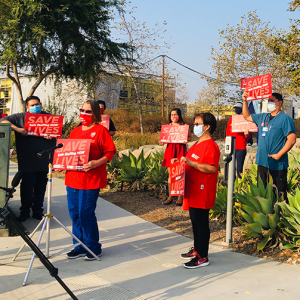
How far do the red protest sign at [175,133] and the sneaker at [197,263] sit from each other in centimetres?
313

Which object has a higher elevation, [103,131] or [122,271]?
[103,131]

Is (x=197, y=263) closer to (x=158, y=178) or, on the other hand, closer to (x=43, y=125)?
(x=43, y=125)

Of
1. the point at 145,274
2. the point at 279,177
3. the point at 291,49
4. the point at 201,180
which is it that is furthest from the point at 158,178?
the point at 291,49

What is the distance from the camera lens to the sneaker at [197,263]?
439 centimetres

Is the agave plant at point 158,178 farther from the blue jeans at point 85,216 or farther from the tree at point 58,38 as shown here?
the tree at point 58,38

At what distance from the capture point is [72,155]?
14.9 ft

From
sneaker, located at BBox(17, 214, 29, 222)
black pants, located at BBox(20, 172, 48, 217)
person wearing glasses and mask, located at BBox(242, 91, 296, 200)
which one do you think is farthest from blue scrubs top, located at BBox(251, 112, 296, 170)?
sneaker, located at BBox(17, 214, 29, 222)

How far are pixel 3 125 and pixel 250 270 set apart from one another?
3993mm

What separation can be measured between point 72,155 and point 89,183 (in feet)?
1.35

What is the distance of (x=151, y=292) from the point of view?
3689 millimetres

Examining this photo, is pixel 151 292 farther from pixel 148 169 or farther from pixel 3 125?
pixel 148 169

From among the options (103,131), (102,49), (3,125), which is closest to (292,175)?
(103,131)

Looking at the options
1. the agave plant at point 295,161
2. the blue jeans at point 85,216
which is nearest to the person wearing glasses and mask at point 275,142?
the blue jeans at point 85,216

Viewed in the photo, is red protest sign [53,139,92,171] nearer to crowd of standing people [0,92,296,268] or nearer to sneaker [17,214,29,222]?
crowd of standing people [0,92,296,268]
